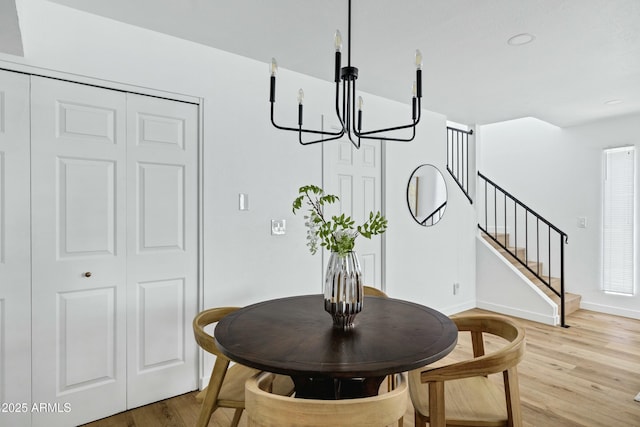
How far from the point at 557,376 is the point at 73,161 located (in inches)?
144

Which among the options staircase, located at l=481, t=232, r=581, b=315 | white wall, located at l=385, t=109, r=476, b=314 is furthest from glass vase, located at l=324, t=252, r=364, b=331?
staircase, located at l=481, t=232, r=581, b=315

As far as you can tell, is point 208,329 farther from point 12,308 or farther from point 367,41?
point 367,41

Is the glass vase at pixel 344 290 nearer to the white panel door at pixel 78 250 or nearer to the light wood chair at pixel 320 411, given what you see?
the light wood chair at pixel 320 411

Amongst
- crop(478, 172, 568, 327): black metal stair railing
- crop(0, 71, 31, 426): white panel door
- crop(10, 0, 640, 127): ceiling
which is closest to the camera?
crop(0, 71, 31, 426): white panel door

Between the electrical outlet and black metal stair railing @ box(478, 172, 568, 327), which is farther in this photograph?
black metal stair railing @ box(478, 172, 568, 327)

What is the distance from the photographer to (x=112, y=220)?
2.31m

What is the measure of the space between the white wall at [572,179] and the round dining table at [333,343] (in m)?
4.04

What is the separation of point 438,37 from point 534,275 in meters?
3.50

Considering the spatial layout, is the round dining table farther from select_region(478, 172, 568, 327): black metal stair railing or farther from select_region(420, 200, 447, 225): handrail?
select_region(478, 172, 568, 327): black metal stair railing

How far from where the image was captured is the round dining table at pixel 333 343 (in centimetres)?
124

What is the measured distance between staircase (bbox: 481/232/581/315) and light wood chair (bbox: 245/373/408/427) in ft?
14.0

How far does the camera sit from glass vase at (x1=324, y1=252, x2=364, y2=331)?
162cm

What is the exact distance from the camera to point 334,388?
5.02 feet

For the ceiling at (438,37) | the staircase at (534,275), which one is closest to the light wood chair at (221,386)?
the ceiling at (438,37)
